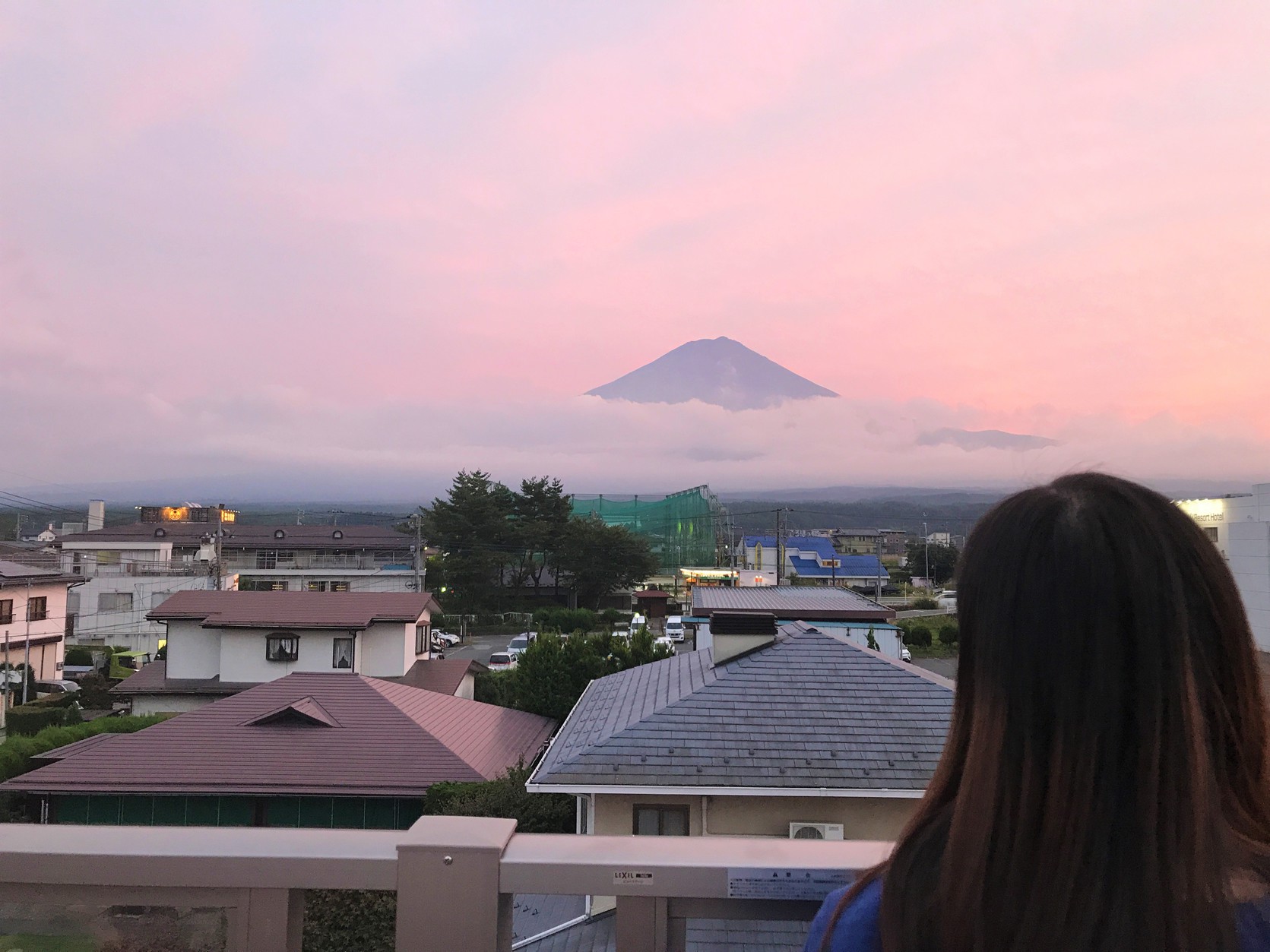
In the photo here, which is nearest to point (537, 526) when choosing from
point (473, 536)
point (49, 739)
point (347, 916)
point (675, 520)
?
point (473, 536)

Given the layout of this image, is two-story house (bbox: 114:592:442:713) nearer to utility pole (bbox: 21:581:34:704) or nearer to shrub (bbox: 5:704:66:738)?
shrub (bbox: 5:704:66:738)

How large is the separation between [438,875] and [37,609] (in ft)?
73.2

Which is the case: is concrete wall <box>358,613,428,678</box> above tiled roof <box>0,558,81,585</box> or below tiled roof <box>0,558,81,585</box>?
below

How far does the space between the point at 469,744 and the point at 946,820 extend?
30.2 feet

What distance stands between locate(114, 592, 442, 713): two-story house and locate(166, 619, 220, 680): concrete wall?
1cm

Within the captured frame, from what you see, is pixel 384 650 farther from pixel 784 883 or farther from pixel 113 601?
pixel 784 883

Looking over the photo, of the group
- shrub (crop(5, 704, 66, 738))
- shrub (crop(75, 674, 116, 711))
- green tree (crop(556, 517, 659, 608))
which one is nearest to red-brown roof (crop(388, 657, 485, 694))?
shrub (crop(5, 704, 66, 738))

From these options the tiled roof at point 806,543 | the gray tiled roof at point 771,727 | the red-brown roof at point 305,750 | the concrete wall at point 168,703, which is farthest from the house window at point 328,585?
the gray tiled roof at point 771,727

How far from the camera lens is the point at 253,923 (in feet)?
3.16

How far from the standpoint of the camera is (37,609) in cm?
1808

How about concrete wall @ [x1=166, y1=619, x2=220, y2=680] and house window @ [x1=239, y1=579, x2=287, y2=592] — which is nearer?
concrete wall @ [x1=166, y1=619, x2=220, y2=680]

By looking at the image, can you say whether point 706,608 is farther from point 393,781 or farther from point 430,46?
point 430,46

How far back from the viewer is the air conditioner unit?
472cm

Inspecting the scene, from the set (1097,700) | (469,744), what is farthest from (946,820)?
(469,744)
